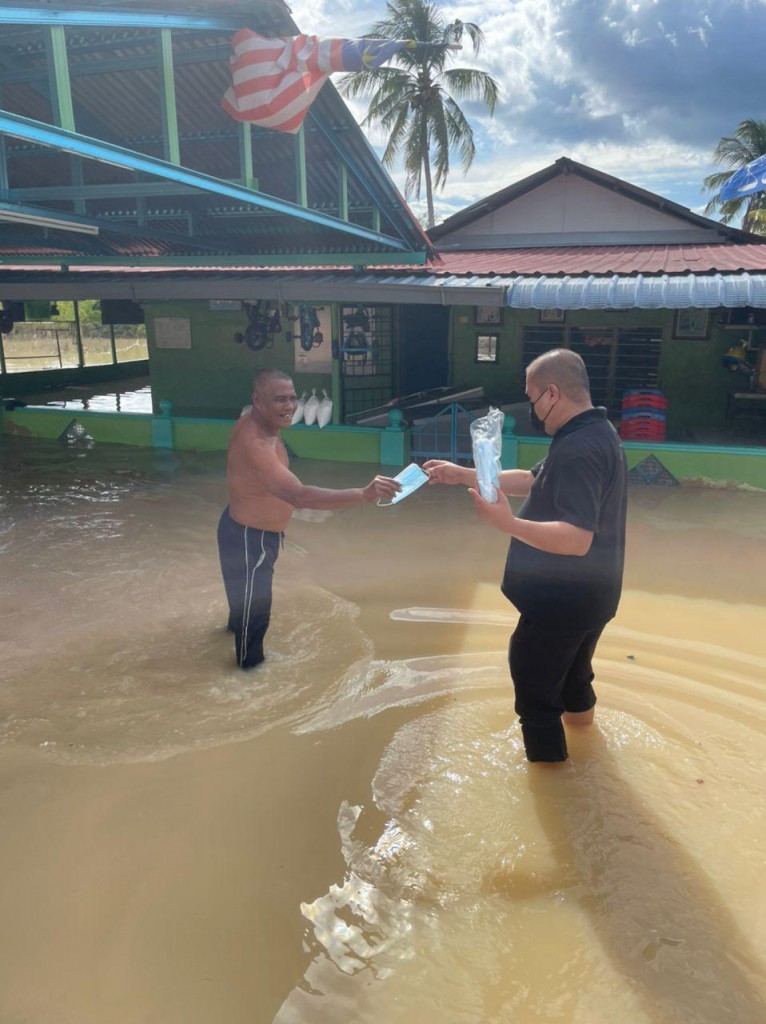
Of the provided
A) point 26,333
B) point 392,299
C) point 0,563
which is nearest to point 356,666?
point 0,563

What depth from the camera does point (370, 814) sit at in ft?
10.7

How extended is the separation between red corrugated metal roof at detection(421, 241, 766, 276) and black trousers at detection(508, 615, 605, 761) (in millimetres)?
6748

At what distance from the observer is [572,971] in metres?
2.47

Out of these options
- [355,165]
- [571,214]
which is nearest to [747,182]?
[571,214]

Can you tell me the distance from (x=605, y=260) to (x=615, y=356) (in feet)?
4.95

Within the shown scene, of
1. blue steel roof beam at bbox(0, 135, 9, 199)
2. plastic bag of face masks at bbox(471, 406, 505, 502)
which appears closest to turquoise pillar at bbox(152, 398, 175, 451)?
blue steel roof beam at bbox(0, 135, 9, 199)

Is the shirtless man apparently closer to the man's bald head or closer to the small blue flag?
the man's bald head

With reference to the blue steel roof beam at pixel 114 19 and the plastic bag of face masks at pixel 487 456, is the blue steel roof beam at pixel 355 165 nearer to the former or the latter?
the blue steel roof beam at pixel 114 19

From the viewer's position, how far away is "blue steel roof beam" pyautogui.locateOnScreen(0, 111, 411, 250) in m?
4.07

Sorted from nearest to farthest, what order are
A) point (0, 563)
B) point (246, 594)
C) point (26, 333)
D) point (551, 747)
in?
point (551, 747) → point (246, 594) → point (0, 563) → point (26, 333)

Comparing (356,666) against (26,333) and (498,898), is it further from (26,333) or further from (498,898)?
(26,333)

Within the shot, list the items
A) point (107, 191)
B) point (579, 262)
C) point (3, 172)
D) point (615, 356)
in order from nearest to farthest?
point (3, 172) < point (107, 191) < point (579, 262) < point (615, 356)

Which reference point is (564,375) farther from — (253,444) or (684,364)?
(684,364)

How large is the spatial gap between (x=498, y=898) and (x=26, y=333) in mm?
21577
